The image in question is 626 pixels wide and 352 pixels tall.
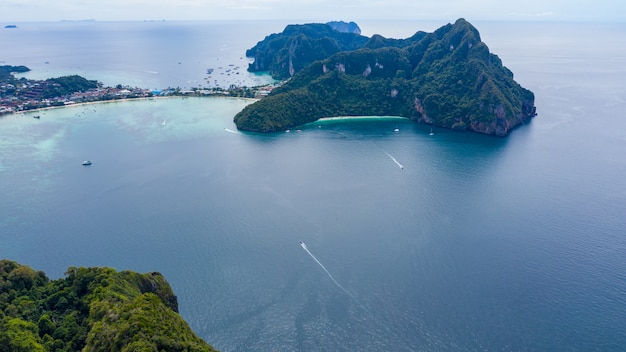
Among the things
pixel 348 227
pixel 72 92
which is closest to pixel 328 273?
pixel 348 227

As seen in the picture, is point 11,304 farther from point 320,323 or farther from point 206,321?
point 320,323

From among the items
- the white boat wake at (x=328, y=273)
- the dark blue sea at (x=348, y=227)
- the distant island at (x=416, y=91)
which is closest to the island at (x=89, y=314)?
the dark blue sea at (x=348, y=227)

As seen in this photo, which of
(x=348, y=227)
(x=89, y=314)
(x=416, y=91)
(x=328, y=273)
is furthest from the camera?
(x=416, y=91)

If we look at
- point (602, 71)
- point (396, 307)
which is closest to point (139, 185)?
point (396, 307)

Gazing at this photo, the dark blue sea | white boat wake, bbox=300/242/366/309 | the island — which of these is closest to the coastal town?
the dark blue sea

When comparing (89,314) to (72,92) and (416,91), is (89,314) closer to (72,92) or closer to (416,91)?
(416,91)
